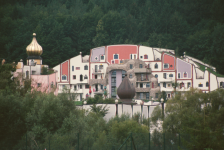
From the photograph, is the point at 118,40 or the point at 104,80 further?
the point at 118,40

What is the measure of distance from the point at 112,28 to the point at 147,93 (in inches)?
1048

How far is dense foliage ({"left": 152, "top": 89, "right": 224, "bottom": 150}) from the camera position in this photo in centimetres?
2266

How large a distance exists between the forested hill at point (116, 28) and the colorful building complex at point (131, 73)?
10.8 m

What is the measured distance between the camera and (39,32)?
287ft

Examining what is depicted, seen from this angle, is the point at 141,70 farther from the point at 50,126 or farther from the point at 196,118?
the point at 196,118

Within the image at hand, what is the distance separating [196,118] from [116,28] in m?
71.7

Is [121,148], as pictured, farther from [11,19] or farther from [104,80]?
[11,19]

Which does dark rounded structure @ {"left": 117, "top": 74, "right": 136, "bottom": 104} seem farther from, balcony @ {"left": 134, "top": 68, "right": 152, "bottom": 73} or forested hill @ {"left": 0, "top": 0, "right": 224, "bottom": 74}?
forested hill @ {"left": 0, "top": 0, "right": 224, "bottom": 74}

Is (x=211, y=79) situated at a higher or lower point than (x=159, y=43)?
lower

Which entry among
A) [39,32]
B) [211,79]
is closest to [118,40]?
[39,32]

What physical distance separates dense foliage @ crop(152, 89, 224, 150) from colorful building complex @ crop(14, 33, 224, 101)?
26813 millimetres

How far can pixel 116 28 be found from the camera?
94.8 metres

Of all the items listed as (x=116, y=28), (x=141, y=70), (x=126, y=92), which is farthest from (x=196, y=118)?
(x=116, y=28)

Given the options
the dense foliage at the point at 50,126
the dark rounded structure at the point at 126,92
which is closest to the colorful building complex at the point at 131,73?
the dense foliage at the point at 50,126
